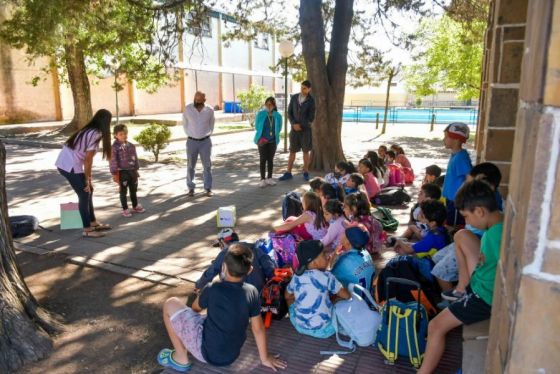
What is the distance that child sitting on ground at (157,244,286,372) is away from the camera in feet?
9.42

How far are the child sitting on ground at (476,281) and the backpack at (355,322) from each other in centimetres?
50

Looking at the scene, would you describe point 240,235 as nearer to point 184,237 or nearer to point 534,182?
point 184,237

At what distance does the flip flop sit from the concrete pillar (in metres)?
2.13

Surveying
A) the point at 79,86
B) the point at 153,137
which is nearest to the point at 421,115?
the point at 79,86

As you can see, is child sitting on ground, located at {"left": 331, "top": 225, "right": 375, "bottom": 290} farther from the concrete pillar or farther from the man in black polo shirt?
the man in black polo shirt

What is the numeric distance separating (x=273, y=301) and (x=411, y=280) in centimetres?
108

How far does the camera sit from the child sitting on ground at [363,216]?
4.97 metres

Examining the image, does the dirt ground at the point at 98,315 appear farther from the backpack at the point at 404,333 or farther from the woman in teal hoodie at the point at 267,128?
the woman in teal hoodie at the point at 267,128

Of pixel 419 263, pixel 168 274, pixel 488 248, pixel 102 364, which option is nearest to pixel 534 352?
pixel 488 248

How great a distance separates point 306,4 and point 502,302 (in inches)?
368

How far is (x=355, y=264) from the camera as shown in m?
3.90

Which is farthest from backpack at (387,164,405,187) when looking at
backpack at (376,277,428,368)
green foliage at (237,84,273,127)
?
green foliage at (237,84,273,127)

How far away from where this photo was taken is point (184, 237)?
5.91 meters

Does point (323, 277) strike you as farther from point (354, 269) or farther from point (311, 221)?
point (311, 221)
